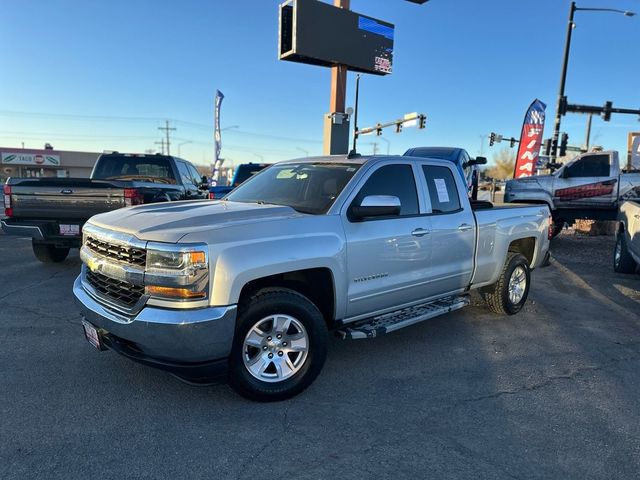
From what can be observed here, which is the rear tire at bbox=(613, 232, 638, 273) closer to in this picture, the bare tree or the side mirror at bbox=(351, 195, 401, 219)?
the side mirror at bbox=(351, 195, 401, 219)

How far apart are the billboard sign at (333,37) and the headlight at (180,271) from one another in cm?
1461

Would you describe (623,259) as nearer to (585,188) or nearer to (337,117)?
(585,188)

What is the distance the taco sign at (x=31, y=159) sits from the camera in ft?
185

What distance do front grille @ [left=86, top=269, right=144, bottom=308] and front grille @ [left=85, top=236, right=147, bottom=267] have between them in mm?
163

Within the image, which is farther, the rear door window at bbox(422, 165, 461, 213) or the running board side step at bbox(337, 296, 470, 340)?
the rear door window at bbox(422, 165, 461, 213)

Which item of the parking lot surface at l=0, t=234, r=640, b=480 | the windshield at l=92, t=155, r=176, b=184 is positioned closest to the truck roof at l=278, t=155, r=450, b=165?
the parking lot surface at l=0, t=234, r=640, b=480

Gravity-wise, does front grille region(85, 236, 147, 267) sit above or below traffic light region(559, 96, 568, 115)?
below

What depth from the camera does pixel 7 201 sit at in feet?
22.9

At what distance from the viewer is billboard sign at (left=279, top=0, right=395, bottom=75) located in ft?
53.0

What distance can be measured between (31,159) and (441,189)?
2558 inches

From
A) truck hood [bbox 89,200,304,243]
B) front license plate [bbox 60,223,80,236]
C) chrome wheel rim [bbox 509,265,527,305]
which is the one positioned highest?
truck hood [bbox 89,200,304,243]

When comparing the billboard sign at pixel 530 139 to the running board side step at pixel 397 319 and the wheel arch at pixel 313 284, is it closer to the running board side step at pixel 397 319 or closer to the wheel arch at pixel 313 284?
the running board side step at pixel 397 319

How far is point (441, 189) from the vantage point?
4.91 meters

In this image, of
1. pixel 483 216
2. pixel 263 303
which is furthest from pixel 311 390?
pixel 483 216
